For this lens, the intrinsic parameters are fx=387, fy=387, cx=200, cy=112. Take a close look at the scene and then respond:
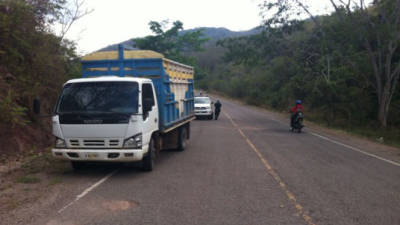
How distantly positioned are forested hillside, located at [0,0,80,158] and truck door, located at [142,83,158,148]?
3.30m

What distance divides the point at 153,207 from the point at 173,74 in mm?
5952

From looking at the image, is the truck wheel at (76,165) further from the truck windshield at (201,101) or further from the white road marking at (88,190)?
the truck windshield at (201,101)

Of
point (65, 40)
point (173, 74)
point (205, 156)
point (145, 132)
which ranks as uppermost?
point (65, 40)

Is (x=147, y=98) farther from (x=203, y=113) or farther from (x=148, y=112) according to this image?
(x=203, y=113)

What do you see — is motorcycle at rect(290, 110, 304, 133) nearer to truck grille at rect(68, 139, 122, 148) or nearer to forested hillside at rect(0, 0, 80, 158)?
forested hillside at rect(0, 0, 80, 158)

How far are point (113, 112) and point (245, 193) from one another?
128 inches

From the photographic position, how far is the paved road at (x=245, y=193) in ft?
18.5

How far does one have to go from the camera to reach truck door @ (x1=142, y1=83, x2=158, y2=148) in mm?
8520

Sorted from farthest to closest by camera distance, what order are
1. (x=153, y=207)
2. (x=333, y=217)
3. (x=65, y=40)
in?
(x=65, y=40), (x=153, y=207), (x=333, y=217)

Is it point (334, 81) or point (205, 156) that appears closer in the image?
point (205, 156)

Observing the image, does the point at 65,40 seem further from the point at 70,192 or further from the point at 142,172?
the point at 70,192

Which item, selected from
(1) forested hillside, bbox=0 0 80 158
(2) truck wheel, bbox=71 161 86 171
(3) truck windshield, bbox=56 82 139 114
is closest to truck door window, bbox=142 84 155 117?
(3) truck windshield, bbox=56 82 139 114

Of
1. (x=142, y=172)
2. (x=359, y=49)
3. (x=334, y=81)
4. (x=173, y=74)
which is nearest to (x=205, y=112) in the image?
(x=334, y=81)

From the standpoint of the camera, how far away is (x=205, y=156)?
37.3 ft
